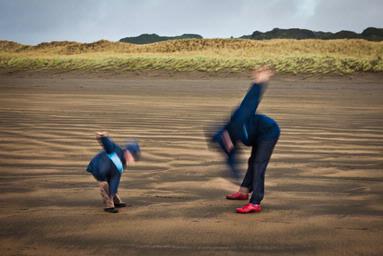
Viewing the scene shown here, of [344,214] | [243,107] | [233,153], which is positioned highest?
[243,107]

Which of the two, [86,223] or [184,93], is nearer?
[86,223]

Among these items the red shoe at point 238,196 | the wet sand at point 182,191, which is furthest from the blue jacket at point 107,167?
the red shoe at point 238,196

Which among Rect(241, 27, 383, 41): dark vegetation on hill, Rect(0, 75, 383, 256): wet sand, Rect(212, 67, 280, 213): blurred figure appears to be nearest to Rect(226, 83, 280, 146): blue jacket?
Rect(212, 67, 280, 213): blurred figure

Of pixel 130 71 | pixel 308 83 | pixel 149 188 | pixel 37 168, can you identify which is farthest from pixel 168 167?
pixel 130 71

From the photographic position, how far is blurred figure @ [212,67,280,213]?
4.71 meters

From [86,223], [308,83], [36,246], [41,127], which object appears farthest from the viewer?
[308,83]

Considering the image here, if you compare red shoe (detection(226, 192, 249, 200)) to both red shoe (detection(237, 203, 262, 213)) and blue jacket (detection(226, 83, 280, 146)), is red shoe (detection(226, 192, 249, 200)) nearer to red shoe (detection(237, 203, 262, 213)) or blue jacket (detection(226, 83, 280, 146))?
red shoe (detection(237, 203, 262, 213))

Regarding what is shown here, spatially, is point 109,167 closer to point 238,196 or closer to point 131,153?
point 131,153

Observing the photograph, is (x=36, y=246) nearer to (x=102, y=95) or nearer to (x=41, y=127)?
(x=41, y=127)

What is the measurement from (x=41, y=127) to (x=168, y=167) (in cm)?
422

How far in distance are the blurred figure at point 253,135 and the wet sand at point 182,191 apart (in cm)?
25

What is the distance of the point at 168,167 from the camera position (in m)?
6.89

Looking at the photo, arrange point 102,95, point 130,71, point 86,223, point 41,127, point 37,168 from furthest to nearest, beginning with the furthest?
point 130,71
point 102,95
point 41,127
point 37,168
point 86,223

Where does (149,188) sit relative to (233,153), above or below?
below
